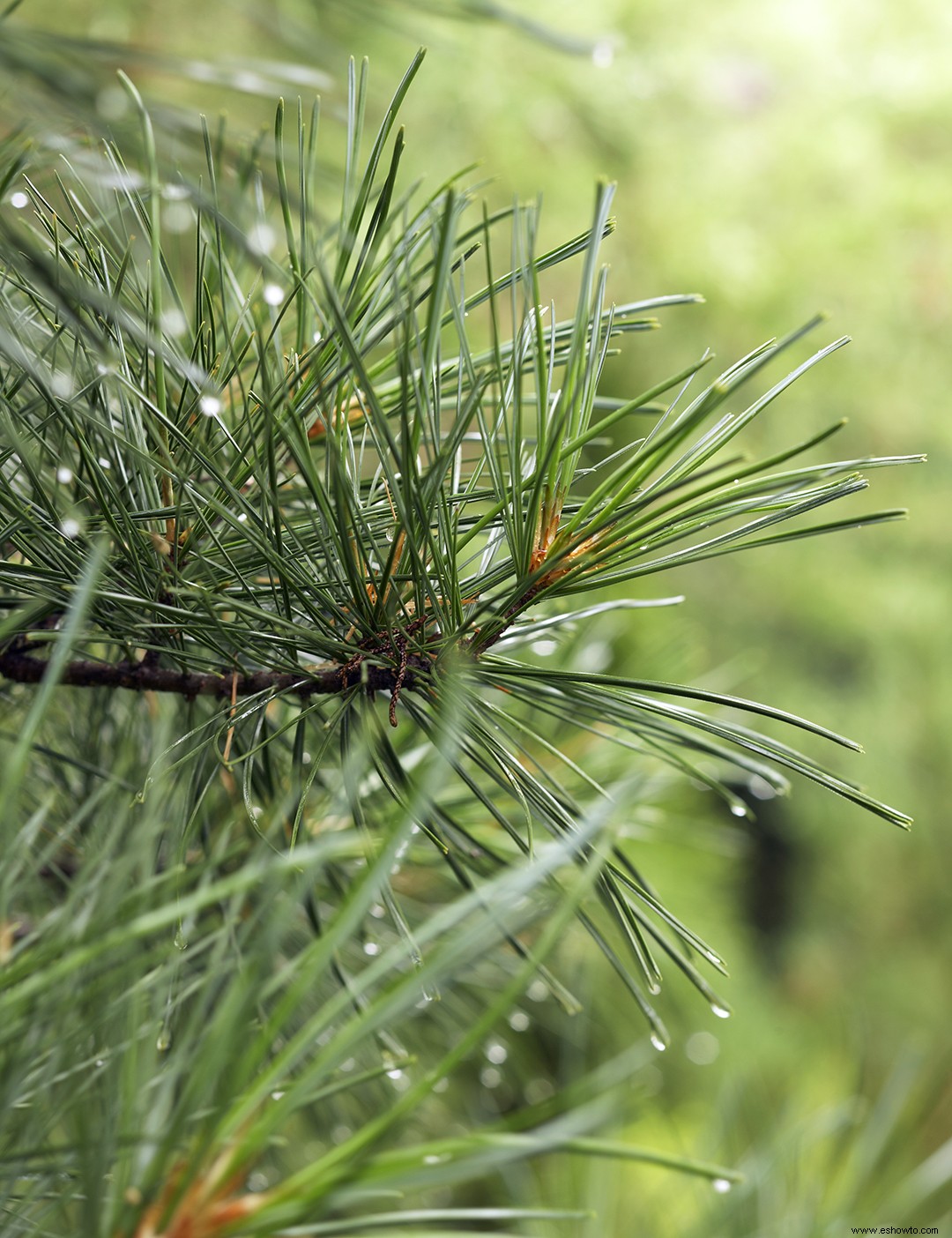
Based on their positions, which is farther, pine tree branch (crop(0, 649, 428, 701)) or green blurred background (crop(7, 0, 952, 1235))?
green blurred background (crop(7, 0, 952, 1235))

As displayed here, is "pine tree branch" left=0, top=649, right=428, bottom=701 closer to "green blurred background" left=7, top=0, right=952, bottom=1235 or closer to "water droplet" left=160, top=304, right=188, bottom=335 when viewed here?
"water droplet" left=160, top=304, right=188, bottom=335

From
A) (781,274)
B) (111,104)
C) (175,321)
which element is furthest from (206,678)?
(781,274)

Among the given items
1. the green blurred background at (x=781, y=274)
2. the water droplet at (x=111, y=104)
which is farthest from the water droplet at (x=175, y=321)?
the green blurred background at (x=781, y=274)

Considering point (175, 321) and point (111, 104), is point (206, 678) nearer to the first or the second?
point (175, 321)

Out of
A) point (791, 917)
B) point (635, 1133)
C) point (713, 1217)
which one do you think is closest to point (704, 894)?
point (635, 1133)

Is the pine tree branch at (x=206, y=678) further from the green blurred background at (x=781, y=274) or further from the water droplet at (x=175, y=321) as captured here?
the green blurred background at (x=781, y=274)

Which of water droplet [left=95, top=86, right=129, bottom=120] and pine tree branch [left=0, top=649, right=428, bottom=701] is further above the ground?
water droplet [left=95, top=86, right=129, bottom=120]

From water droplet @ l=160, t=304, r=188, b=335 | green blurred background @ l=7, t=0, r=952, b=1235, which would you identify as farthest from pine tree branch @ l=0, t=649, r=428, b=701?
green blurred background @ l=7, t=0, r=952, b=1235

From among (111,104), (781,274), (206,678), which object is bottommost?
(206,678)
